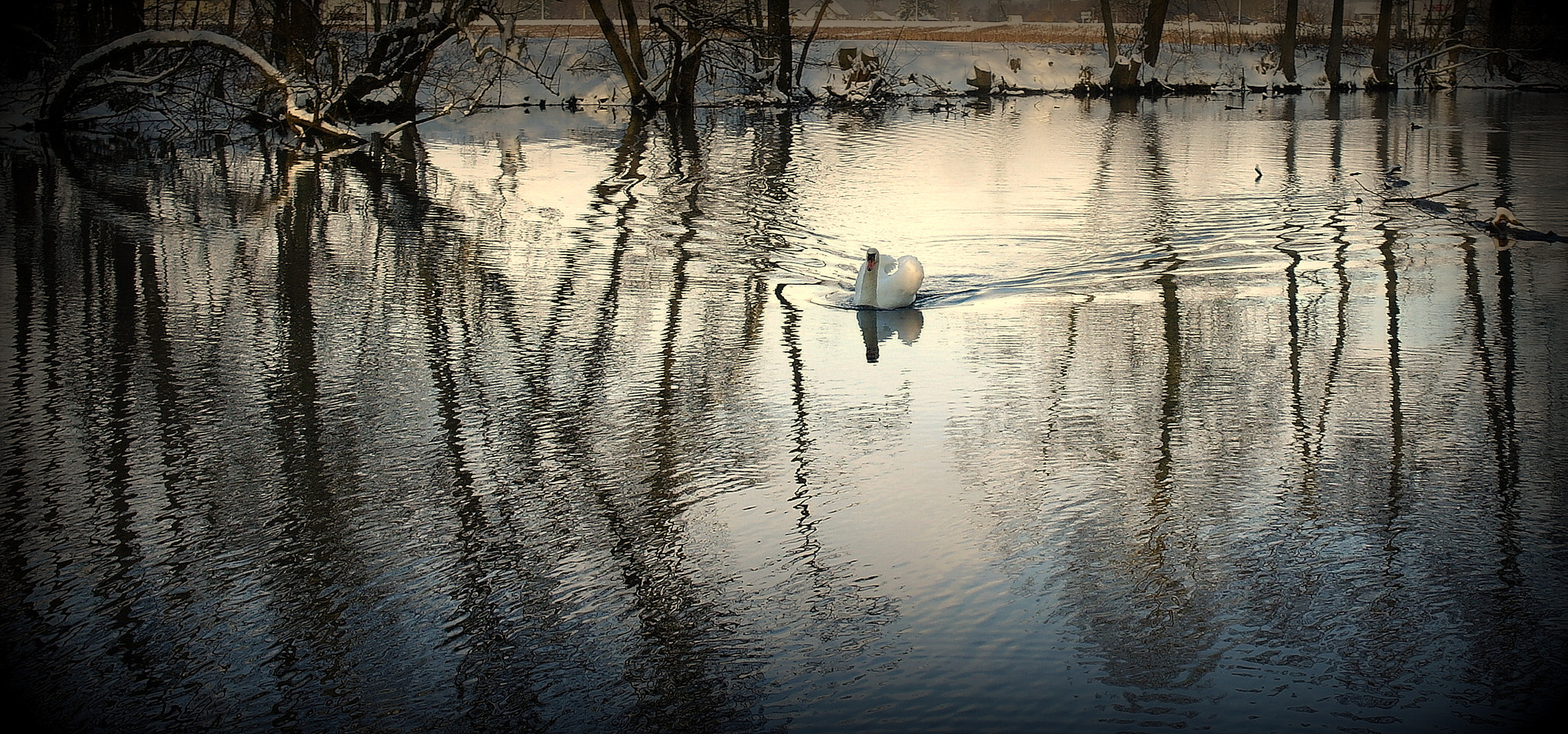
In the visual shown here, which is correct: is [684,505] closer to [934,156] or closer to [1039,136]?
[934,156]

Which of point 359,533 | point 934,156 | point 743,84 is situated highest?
point 743,84

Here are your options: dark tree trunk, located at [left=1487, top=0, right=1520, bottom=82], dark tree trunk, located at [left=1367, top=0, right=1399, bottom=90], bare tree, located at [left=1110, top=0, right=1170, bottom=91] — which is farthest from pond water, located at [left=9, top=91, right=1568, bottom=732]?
A: dark tree trunk, located at [left=1487, top=0, right=1520, bottom=82]

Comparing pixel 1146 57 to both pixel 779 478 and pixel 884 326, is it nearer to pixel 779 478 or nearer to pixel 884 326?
pixel 884 326

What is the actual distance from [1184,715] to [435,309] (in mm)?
6920

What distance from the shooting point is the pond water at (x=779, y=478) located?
4.39 metres

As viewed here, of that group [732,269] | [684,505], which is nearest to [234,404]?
[684,505]

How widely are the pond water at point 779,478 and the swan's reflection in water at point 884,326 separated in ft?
0.21

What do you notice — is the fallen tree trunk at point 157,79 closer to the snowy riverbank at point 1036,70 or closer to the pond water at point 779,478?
the pond water at point 779,478

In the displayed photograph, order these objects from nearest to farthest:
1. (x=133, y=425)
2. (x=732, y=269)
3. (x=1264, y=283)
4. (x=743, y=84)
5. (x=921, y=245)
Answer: (x=133, y=425) < (x=1264, y=283) < (x=732, y=269) < (x=921, y=245) < (x=743, y=84)

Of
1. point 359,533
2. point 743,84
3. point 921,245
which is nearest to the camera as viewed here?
point 359,533

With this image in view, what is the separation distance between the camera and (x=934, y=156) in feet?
69.2

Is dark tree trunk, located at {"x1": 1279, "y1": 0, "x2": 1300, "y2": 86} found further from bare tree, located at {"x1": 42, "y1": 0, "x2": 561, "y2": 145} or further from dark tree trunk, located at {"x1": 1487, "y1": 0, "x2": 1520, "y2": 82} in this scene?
bare tree, located at {"x1": 42, "y1": 0, "x2": 561, "y2": 145}

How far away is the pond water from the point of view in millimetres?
4387

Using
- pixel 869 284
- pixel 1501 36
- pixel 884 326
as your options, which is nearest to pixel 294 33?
pixel 869 284
